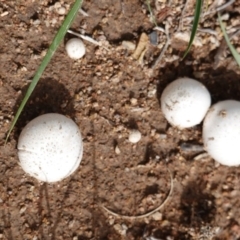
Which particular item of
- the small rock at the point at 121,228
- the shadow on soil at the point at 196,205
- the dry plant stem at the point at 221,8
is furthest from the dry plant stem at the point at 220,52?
the small rock at the point at 121,228

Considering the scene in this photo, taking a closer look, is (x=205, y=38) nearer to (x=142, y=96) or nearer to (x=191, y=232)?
(x=142, y=96)

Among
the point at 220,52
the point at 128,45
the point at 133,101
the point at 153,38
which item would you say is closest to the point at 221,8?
the point at 220,52

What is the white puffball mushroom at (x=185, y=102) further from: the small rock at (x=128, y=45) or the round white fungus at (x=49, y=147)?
the round white fungus at (x=49, y=147)

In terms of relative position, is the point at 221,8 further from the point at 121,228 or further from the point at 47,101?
the point at 121,228

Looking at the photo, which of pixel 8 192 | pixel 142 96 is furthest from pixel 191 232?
pixel 8 192

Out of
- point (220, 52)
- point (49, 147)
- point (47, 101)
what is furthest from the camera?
point (220, 52)

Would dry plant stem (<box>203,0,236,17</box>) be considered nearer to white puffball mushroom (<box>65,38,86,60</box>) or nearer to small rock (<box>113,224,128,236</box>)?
white puffball mushroom (<box>65,38,86,60</box>)

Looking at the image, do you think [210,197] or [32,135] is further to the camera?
[210,197]
